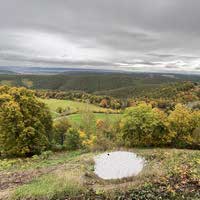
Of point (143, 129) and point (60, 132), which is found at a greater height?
point (143, 129)

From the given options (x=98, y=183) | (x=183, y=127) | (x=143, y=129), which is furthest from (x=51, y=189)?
(x=183, y=127)

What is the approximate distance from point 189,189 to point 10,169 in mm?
14803

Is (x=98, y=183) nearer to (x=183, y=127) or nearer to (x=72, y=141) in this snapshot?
(x=72, y=141)

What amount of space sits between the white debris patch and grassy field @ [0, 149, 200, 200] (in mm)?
634

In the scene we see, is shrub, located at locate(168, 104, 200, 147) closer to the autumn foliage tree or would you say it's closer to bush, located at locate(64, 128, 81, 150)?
bush, located at locate(64, 128, 81, 150)

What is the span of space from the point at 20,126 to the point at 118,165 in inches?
592

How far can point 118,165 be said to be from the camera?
2189 centimetres

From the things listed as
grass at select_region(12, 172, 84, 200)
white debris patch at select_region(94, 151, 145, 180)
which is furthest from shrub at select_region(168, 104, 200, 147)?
grass at select_region(12, 172, 84, 200)

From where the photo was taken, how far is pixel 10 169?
24.1 meters

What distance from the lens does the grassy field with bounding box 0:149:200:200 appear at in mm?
15562

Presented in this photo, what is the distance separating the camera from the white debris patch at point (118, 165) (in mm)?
19625

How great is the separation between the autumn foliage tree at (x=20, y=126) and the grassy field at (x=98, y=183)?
10.3 m

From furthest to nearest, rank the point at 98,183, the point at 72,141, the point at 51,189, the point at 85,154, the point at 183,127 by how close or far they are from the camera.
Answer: the point at 72,141 < the point at 183,127 < the point at 85,154 < the point at 98,183 < the point at 51,189

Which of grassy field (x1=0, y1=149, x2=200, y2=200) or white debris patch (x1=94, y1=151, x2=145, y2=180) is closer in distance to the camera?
grassy field (x1=0, y1=149, x2=200, y2=200)
